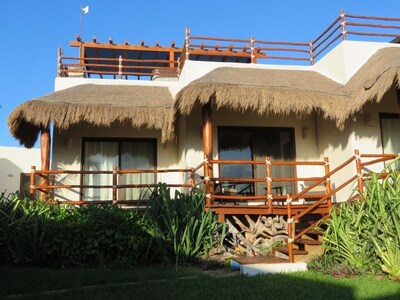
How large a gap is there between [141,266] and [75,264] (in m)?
1.07

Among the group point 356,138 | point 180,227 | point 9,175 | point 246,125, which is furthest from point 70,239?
point 9,175

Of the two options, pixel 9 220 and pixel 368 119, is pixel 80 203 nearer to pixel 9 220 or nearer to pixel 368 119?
pixel 9 220

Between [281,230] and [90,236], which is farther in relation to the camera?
[281,230]

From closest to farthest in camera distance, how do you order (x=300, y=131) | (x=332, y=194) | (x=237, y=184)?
(x=332, y=194)
(x=237, y=184)
(x=300, y=131)

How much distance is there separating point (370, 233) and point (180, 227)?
3071 millimetres

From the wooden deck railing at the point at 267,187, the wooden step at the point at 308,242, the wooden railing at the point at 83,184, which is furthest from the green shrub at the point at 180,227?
the wooden step at the point at 308,242

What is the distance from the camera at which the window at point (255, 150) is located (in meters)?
10.5

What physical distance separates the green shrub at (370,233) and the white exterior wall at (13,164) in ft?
55.6

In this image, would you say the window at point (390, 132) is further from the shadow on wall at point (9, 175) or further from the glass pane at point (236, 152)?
the shadow on wall at point (9, 175)

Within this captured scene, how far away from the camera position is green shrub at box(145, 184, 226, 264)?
23.5 feet

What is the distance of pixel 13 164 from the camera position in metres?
20.5

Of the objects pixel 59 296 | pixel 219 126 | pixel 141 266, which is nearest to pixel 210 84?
pixel 219 126

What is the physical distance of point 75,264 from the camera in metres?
6.93

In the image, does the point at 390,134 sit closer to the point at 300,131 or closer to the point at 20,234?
the point at 300,131
